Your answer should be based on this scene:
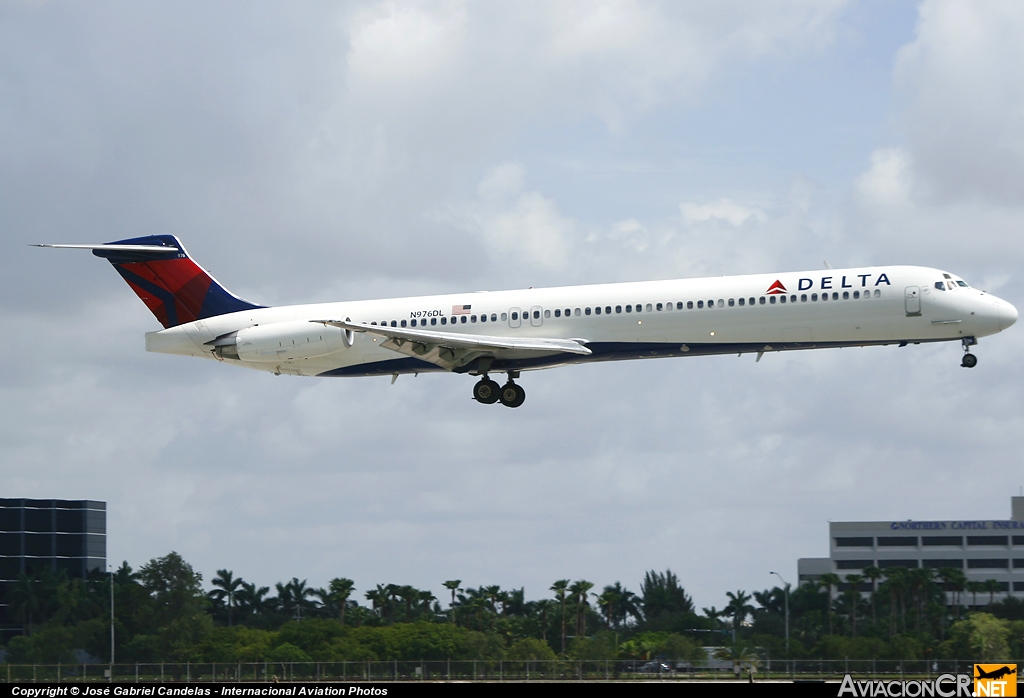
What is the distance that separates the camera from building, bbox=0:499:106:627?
82.3 meters

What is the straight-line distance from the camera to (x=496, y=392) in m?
41.5

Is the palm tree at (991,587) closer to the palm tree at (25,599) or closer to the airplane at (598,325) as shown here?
the palm tree at (25,599)

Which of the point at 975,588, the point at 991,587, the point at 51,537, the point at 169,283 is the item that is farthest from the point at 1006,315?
the point at 991,587

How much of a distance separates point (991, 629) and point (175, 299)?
126ft

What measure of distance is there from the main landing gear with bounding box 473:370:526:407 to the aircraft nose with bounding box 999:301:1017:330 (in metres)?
13.6

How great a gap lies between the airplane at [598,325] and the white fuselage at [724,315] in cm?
3

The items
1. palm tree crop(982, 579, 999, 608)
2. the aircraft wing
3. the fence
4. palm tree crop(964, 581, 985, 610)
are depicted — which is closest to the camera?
the aircraft wing

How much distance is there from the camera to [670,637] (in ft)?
199

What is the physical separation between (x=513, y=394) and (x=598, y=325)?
4029 millimetres

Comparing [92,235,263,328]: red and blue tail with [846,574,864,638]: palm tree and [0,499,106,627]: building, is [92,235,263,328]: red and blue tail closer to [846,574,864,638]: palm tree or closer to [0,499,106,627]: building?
[846,574,864,638]: palm tree

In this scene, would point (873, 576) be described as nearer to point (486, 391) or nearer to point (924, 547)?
point (924, 547)

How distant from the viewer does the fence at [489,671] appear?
4381cm

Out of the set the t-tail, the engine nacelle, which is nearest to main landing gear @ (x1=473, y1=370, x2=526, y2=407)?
the engine nacelle

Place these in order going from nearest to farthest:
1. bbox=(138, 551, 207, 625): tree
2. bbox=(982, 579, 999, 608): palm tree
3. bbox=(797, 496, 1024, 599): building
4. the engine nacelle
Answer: the engine nacelle
bbox=(138, 551, 207, 625): tree
bbox=(982, 579, 999, 608): palm tree
bbox=(797, 496, 1024, 599): building
